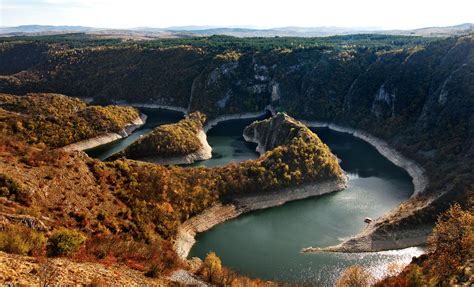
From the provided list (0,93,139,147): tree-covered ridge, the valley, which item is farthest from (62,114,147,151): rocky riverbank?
(0,93,139,147): tree-covered ridge

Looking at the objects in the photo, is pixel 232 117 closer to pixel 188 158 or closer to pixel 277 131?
pixel 277 131

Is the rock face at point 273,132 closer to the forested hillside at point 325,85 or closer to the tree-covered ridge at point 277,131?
the tree-covered ridge at point 277,131

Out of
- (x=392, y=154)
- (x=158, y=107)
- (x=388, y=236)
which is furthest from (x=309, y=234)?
(x=158, y=107)

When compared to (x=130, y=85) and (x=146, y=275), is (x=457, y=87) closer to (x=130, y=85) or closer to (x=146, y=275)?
(x=146, y=275)

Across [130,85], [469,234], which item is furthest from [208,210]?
[130,85]

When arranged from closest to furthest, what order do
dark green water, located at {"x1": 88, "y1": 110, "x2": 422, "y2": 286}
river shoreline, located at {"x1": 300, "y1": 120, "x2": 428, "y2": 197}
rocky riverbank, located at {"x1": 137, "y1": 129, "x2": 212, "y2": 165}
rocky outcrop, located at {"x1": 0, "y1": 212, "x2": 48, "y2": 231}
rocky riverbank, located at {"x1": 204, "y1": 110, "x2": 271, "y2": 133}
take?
rocky outcrop, located at {"x1": 0, "y1": 212, "x2": 48, "y2": 231} → dark green water, located at {"x1": 88, "y1": 110, "x2": 422, "y2": 286} → river shoreline, located at {"x1": 300, "y1": 120, "x2": 428, "y2": 197} → rocky riverbank, located at {"x1": 137, "y1": 129, "x2": 212, "y2": 165} → rocky riverbank, located at {"x1": 204, "y1": 110, "x2": 271, "y2": 133}

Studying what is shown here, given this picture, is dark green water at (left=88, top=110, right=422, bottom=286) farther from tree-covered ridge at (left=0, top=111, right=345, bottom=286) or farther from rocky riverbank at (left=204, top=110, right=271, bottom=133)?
rocky riverbank at (left=204, top=110, right=271, bottom=133)
